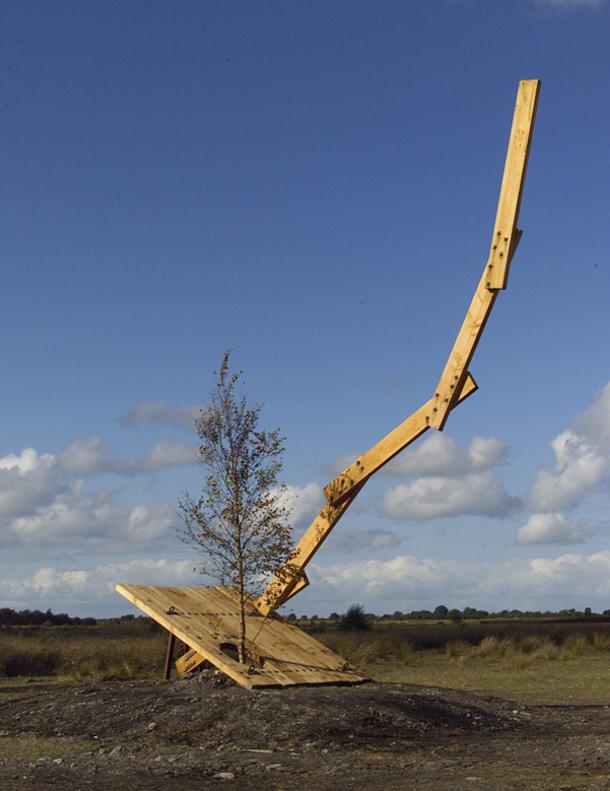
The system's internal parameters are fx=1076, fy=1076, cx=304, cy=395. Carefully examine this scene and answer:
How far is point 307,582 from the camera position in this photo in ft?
52.2

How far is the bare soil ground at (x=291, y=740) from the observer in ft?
30.6

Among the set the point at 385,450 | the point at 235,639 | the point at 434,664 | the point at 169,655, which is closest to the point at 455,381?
the point at 385,450

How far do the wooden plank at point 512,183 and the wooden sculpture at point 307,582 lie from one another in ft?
0.04

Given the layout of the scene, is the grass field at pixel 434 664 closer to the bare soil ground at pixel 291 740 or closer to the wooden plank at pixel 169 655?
the bare soil ground at pixel 291 740

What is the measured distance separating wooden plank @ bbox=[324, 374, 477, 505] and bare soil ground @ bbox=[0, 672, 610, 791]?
2.79 metres

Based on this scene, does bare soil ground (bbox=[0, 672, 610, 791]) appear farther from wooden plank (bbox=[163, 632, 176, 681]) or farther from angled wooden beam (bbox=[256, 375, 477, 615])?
angled wooden beam (bbox=[256, 375, 477, 615])

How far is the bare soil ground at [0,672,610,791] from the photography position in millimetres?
9336

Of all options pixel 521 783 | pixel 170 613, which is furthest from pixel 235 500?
pixel 521 783

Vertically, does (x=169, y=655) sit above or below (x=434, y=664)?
below

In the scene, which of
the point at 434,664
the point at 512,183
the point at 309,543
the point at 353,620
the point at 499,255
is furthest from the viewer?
the point at 353,620

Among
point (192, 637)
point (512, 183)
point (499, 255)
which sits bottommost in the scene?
point (192, 637)

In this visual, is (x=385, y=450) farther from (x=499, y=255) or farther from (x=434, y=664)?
(x=434, y=664)

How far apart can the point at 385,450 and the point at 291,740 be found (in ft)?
15.6

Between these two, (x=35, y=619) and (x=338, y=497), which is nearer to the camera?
(x=338, y=497)
